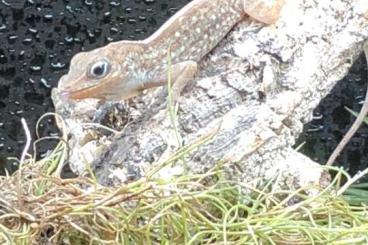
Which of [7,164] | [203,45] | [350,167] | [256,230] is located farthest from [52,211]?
[350,167]

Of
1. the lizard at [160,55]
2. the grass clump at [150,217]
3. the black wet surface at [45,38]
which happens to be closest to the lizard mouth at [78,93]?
the lizard at [160,55]

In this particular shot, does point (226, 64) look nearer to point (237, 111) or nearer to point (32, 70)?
point (237, 111)

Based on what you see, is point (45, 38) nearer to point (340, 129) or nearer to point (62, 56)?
point (62, 56)

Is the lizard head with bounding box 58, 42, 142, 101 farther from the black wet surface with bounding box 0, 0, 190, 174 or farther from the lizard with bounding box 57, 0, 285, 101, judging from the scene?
the black wet surface with bounding box 0, 0, 190, 174

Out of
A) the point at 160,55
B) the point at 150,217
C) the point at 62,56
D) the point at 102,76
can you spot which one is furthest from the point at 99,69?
the point at 62,56

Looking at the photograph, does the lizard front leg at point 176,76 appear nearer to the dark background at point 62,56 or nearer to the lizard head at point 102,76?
the lizard head at point 102,76

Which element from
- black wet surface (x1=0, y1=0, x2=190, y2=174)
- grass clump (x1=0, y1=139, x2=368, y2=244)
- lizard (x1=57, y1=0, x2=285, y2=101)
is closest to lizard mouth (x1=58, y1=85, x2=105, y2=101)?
lizard (x1=57, y1=0, x2=285, y2=101)
